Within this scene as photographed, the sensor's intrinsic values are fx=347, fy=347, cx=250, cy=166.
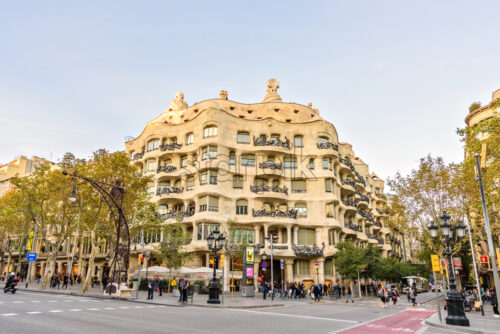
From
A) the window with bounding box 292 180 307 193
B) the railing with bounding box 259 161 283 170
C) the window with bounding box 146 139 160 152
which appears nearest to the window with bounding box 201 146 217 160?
the railing with bounding box 259 161 283 170

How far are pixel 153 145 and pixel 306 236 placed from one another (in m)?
24.3

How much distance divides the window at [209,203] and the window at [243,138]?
334 inches

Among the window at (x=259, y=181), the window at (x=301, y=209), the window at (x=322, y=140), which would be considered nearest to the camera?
the window at (x=301, y=209)

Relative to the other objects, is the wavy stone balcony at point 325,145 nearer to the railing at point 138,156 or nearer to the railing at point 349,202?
the railing at point 349,202

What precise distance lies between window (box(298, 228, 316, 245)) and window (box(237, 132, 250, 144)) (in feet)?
43.4

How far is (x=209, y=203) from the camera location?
133ft

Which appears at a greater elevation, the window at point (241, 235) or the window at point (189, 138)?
the window at point (189, 138)

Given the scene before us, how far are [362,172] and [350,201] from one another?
1833 centimetres

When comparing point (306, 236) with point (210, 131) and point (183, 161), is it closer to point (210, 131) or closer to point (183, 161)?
point (210, 131)

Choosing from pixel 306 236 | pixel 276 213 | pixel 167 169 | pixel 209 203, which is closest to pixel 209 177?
pixel 209 203

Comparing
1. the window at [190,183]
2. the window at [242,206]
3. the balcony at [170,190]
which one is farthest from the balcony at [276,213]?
the balcony at [170,190]

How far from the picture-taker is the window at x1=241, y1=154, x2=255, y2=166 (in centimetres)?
4431

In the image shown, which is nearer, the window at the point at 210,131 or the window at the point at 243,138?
the window at the point at 210,131

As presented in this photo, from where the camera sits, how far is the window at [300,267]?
42.0m
